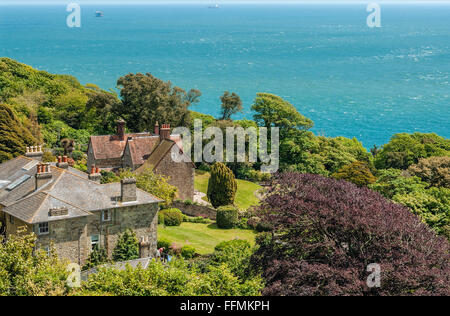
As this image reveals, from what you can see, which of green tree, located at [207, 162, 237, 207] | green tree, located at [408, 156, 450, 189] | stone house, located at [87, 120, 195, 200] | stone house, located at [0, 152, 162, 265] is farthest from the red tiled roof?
green tree, located at [408, 156, 450, 189]

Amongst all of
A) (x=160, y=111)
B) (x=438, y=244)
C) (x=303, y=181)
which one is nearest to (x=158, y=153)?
(x=160, y=111)

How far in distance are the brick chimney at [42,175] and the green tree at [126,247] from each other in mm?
6339

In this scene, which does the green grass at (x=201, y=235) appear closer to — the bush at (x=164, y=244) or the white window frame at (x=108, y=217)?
the bush at (x=164, y=244)

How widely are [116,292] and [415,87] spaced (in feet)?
569

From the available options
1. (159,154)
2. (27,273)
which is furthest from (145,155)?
(27,273)

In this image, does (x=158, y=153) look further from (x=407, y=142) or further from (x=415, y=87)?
(x=415, y=87)

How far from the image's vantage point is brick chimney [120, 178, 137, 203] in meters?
35.4

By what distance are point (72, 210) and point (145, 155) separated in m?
21.9

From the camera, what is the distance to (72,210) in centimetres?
3294

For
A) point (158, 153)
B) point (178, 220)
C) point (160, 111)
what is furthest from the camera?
point (160, 111)

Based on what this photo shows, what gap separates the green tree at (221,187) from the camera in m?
52.3

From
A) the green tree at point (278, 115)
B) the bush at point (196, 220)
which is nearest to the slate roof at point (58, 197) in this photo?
the bush at point (196, 220)

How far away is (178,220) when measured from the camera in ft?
151

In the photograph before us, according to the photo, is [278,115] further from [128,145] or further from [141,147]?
[128,145]
